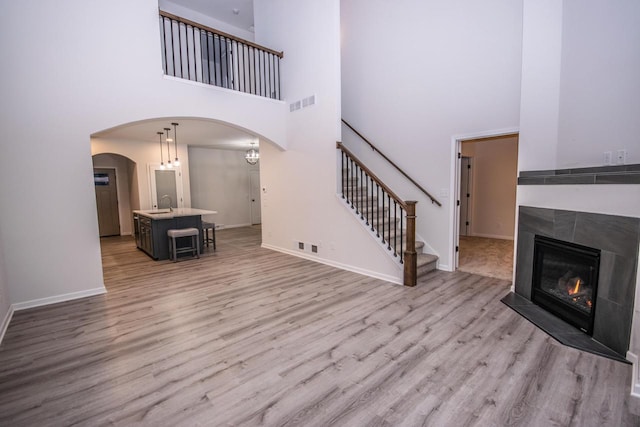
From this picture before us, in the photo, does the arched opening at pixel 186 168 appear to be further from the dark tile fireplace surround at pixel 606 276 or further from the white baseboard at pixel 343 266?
the dark tile fireplace surround at pixel 606 276

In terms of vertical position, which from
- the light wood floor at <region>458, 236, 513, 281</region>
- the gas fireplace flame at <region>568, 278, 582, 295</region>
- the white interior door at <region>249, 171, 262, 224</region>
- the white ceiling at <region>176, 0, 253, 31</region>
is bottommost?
the light wood floor at <region>458, 236, 513, 281</region>

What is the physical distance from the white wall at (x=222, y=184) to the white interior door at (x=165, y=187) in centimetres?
55

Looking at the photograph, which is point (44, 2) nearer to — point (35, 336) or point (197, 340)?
point (35, 336)

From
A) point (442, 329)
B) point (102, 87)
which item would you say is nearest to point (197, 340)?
point (442, 329)

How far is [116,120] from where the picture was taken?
397cm

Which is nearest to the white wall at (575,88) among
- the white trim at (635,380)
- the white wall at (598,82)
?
the white wall at (598,82)

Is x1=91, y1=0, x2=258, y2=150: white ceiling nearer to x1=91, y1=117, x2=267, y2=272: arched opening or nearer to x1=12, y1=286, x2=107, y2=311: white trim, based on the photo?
x1=91, y1=117, x2=267, y2=272: arched opening

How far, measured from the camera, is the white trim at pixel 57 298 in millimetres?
3561

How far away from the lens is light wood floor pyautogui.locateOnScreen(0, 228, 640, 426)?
1875 mm

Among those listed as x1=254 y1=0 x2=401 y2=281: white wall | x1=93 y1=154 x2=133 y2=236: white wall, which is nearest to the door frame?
x1=254 y1=0 x2=401 y2=281: white wall

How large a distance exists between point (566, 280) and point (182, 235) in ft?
18.9

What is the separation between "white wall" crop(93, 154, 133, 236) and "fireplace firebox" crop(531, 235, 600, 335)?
9998 millimetres

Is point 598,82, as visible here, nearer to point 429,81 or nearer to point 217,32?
point 429,81

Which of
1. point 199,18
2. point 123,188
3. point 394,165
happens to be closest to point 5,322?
point 394,165
